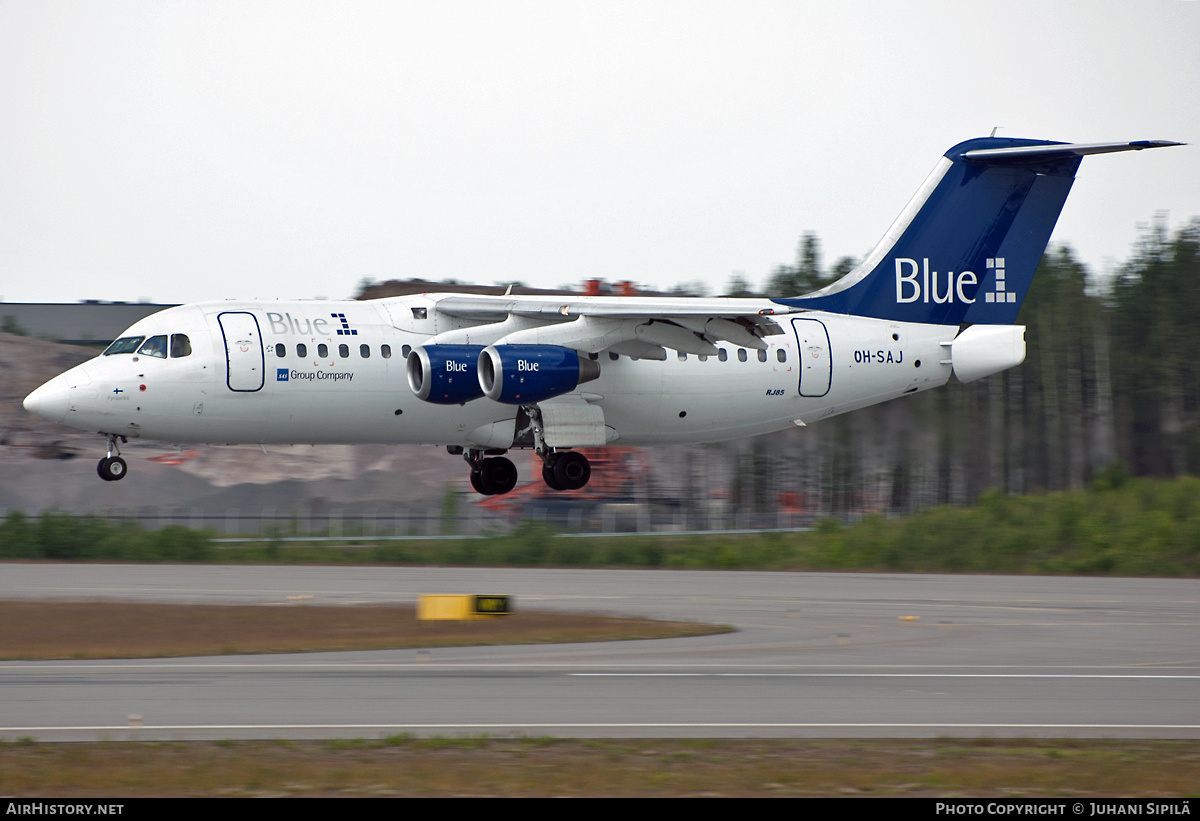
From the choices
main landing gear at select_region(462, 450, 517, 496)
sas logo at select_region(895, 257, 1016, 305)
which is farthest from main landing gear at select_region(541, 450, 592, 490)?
sas logo at select_region(895, 257, 1016, 305)

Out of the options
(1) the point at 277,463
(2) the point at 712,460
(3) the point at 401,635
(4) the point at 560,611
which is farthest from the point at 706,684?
(1) the point at 277,463

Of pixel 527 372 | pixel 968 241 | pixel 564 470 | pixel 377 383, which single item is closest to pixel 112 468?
pixel 377 383

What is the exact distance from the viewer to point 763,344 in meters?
26.5

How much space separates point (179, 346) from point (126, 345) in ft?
3.66

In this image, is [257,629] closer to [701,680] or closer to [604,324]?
[701,680]

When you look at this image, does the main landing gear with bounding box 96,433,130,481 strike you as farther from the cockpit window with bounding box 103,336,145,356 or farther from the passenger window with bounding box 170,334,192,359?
the passenger window with bounding box 170,334,192,359

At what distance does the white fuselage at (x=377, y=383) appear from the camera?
24.0 meters

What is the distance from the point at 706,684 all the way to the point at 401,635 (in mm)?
5068

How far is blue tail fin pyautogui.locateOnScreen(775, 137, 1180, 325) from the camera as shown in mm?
29047

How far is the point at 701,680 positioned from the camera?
13.5 meters

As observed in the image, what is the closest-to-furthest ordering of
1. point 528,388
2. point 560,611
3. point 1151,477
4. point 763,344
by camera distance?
point 560,611
point 528,388
point 763,344
point 1151,477

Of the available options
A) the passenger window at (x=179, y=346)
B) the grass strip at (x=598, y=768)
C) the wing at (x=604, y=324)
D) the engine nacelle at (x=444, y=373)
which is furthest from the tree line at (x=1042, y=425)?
the grass strip at (x=598, y=768)

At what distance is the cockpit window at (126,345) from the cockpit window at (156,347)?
6.9 inches

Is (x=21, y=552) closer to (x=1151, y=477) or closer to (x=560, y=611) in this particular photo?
(x=560, y=611)
